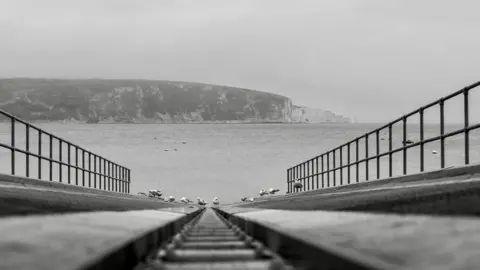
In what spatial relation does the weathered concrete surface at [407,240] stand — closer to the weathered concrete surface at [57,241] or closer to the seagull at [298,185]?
the weathered concrete surface at [57,241]

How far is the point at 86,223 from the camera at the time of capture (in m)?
3.69

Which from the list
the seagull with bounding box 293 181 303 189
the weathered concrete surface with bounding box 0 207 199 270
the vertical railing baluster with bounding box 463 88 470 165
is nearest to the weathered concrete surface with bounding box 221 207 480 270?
the weathered concrete surface with bounding box 0 207 199 270

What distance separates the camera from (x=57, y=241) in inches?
109

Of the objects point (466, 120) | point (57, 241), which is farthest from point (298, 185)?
point (57, 241)

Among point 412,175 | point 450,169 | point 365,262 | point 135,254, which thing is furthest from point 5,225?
point 412,175

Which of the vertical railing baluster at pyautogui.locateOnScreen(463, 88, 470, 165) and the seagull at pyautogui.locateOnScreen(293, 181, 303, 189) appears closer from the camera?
the vertical railing baluster at pyautogui.locateOnScreen(463, 88, 470, 165)

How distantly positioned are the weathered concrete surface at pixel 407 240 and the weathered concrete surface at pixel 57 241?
881 mm

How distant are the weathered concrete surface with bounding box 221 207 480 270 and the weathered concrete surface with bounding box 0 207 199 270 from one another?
0.88 metres

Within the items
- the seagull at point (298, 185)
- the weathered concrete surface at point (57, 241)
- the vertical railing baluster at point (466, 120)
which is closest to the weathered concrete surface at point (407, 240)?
the weathered concrete surface at point (57, 241)

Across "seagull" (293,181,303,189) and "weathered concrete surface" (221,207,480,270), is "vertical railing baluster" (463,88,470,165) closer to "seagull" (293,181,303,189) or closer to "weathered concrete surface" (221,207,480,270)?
"weathered concrete surface" (221,207,480,270)

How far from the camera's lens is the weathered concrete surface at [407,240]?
2162 millimetres

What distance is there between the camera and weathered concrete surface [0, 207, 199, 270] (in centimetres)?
227

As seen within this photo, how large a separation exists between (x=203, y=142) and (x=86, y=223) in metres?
142

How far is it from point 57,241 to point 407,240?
1420mm
